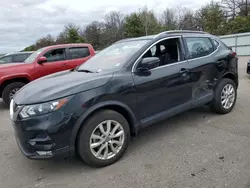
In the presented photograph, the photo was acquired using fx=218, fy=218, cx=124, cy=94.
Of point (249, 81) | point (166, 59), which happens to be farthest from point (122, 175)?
point (249, 81)

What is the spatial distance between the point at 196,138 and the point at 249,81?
17.6 feet

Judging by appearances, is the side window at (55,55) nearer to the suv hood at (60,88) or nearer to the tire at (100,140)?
the suv hood at (60,88)

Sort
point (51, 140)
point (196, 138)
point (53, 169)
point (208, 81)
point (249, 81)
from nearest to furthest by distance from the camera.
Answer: point (51, 140)
point (53, 169)
point (196, 138)
point (208, 81)
point (249, 81)

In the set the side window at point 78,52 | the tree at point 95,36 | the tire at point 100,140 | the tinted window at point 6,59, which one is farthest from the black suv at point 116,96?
the tree at point 95,36

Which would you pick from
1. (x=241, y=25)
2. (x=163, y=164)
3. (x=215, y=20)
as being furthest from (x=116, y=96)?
(x=215, y=20)

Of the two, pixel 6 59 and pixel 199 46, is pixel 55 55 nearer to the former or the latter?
pixel 199 46

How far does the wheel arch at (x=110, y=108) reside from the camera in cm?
255

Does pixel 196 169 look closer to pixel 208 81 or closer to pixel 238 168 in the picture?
pixel 238 168

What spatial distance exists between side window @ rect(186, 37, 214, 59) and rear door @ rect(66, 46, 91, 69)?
4.49 metres

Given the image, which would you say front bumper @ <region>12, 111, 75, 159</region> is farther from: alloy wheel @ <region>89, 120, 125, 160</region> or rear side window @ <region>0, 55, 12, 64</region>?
rear side window @ <region>0, 55, 12, 64</region>

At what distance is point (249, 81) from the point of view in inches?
299

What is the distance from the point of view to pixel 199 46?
404 centimetres

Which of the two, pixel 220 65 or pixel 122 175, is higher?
pixel 220 65

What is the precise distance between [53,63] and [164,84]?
4835 millimetres
